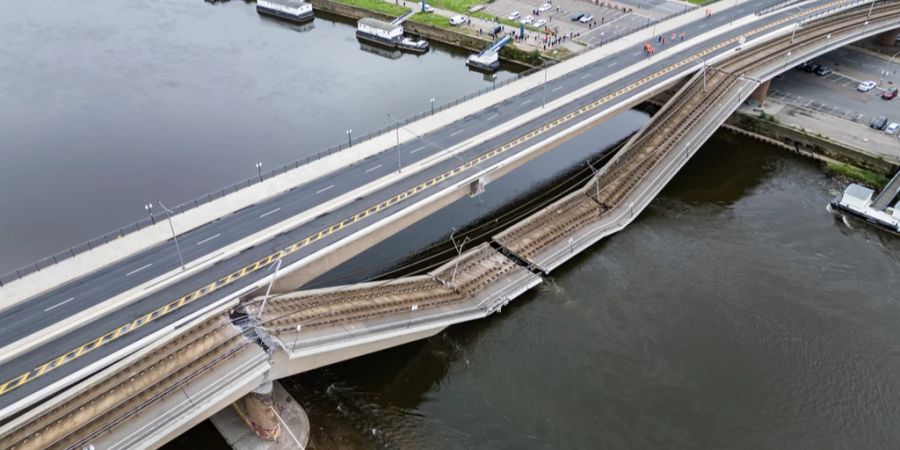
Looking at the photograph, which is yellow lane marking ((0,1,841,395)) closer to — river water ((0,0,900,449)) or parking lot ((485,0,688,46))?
river water ((0,0,900,449))

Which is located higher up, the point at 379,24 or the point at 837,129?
the point at 379,24

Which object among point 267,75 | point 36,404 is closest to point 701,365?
point 36,404

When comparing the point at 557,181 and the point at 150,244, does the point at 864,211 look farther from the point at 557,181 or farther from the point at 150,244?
the point at 150,244

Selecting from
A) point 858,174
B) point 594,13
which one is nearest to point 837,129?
point 858,174

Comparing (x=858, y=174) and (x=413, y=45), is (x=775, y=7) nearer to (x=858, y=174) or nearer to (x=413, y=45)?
(x=858, y=174)

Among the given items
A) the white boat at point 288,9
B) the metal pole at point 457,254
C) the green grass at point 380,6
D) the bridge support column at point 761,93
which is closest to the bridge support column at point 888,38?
the bridge support column at point 761,93

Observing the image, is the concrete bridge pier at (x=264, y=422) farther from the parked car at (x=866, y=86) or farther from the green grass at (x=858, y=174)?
the parked car at (x=866, y=86)

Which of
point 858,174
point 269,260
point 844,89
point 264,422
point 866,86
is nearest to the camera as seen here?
point 264,422
